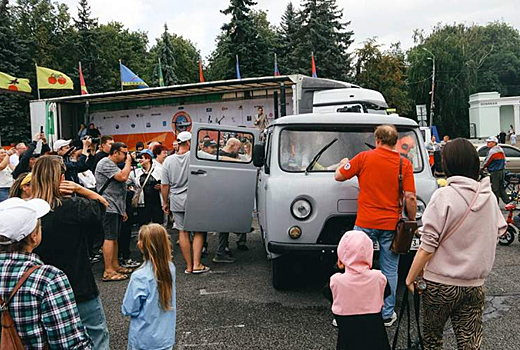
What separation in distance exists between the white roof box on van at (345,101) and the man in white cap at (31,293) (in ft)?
34.1

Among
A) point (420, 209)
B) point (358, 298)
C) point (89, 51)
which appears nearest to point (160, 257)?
point (358, 298)

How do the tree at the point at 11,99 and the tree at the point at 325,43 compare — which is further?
the tree at the point at 325,43

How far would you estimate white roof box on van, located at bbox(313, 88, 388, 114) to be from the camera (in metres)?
12.4

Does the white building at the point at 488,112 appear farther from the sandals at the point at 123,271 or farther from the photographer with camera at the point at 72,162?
the sandals at the point at 123,271

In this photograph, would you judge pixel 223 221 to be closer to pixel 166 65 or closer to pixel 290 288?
pixel 290 288

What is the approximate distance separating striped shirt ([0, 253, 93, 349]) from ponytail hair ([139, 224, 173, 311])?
107 centimetres

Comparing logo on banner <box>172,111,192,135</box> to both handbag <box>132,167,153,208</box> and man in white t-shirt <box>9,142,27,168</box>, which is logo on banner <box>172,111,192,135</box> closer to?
man in white t-shirt <box>9,142,27,168</box>

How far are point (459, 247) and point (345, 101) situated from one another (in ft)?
31.9

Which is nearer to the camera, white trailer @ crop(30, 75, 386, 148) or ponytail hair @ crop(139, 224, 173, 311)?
ponytail hair @ crop(139, 224, 173, 311)

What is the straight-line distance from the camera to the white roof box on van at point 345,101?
12406 millimetres

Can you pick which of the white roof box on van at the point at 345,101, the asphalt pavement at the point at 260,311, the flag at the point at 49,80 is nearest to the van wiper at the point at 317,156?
the asphalt pavement at the point at 260,311

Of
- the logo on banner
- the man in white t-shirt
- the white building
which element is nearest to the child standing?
the man in white t-shirt

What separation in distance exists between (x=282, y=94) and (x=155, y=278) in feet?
29.3

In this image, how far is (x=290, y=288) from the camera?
241 inches
